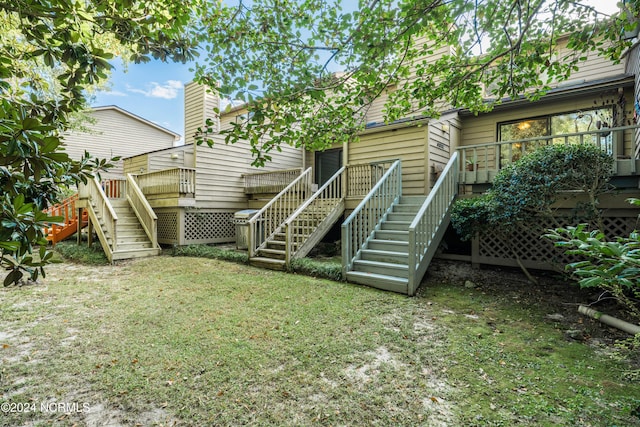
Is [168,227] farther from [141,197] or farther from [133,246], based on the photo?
[133,246]

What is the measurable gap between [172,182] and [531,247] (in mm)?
9734

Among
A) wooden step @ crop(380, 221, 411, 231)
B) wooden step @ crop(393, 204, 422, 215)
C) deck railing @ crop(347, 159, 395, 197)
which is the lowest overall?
wooden step @ crop(380, 221, 411, 231)

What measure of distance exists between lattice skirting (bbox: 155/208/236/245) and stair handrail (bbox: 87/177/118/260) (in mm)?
1685

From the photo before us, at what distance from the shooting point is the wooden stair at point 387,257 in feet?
16.6

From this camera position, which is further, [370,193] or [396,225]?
[396,225]

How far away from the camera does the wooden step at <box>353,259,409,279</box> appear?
5.10 metres

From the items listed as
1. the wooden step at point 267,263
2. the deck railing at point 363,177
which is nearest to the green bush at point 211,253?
the wooden step at point 267,263

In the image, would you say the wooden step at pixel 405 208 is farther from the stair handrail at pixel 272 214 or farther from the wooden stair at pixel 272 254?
the wooden stair at pixel 272 254

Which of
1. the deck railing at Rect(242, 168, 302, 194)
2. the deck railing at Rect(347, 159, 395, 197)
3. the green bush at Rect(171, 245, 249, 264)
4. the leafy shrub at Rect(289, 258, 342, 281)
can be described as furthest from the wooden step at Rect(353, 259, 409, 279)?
the deck railing at Rect(242, 168, 302, 194)

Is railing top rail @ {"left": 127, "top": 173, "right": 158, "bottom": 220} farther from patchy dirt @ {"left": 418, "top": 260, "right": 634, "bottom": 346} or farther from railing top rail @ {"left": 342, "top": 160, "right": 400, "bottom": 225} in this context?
patchy dirt @ {"left": 418, "top": 260, "right": 634, "bottom": 346}

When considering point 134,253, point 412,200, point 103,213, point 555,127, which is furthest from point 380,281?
point 103,213

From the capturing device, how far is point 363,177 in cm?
820

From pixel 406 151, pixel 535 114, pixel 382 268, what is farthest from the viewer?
pixel 406 151

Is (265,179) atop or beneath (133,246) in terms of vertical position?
atop
